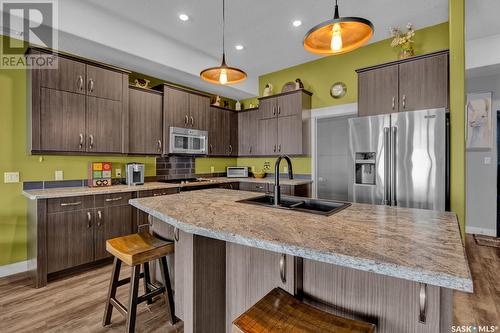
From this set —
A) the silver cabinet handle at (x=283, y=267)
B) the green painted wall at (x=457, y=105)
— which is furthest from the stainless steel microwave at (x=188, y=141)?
the green painted wall at (x=457, y=105)

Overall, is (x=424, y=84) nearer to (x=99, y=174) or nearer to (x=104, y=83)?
(x=104, y=83)

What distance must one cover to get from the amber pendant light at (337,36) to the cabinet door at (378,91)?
161cm

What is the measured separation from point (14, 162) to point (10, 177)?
6.7 inches

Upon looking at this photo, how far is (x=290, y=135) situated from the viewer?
4.22 m

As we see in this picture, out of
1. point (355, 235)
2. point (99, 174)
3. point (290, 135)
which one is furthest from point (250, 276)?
point (290, 135)

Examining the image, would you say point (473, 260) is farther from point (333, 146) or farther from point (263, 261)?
point (263, 261)

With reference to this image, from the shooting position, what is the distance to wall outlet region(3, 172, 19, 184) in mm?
2647

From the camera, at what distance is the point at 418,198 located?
2.64 m

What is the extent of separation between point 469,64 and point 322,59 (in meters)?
1.99

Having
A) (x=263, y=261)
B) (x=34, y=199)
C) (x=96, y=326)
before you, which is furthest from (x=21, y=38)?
(x=263, y=261)

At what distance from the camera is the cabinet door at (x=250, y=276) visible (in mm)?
1285

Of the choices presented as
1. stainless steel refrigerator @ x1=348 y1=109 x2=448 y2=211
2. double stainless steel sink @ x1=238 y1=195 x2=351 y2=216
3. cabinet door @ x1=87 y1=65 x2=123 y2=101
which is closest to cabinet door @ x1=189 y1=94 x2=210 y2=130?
cabinet door @ x1=87 y1=65 x2=123 y2=101

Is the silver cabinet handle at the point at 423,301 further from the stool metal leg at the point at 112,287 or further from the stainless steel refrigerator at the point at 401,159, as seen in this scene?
the stainless steel refrigerator at the point at 401,159

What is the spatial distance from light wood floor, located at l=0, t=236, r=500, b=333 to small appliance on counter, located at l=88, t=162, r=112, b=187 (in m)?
1.09
